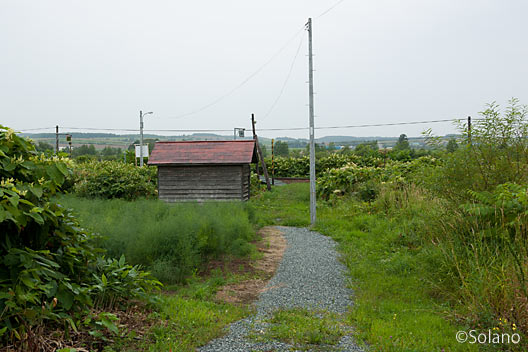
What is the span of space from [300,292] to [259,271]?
1307 mm

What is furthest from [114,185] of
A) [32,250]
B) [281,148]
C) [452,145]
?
[281,148]

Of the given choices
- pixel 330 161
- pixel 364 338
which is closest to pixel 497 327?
pixel 364 338

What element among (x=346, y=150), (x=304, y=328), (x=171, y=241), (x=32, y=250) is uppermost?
(x=346, y=150)

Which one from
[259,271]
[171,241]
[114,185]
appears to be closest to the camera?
[171,241]

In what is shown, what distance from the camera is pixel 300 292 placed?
616cm

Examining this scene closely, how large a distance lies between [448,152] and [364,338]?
4000 mm

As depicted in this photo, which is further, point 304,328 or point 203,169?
point 203,169

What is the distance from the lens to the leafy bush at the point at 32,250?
9.92 ft

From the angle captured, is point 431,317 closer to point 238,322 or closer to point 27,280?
point 238,322

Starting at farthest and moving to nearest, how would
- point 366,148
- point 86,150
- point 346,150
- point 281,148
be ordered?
point 86,150, point 281,148, point 346,150, point 366,148

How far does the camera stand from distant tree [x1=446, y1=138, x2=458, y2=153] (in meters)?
7.02

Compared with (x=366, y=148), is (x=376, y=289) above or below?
below

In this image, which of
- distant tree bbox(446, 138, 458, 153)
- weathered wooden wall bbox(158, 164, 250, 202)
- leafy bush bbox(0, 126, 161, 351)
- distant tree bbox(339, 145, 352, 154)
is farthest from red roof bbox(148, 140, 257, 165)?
distant tree bbox(339, 145, 352, 154)

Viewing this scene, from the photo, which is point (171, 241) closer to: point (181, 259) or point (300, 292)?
point (181, 259)
